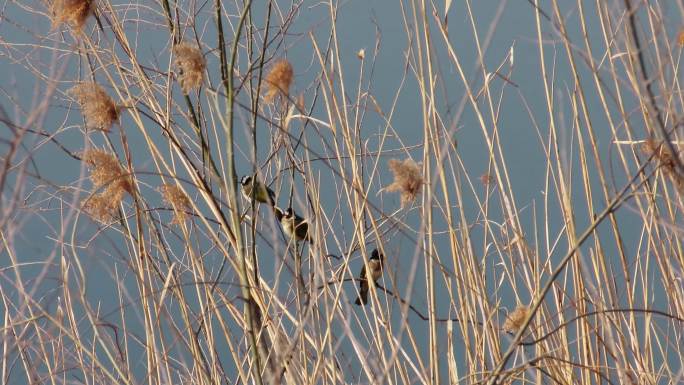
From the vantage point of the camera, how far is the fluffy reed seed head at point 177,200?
1.15m

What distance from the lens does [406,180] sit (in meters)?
1.01

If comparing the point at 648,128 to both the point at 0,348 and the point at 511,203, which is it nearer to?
the point at 511,203

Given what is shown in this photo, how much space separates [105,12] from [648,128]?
671mm

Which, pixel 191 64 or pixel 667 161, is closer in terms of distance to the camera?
pixel 667 161

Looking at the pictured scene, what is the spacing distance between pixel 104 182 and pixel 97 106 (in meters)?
0.10

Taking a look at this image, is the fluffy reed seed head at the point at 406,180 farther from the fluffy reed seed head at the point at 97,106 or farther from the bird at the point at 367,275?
the fluffy reed seed head at the point at 97,106

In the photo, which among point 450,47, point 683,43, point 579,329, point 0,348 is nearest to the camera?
point 683,43

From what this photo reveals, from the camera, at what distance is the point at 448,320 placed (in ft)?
4.39

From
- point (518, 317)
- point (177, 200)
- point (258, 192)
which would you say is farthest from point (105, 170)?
point (258, 192)

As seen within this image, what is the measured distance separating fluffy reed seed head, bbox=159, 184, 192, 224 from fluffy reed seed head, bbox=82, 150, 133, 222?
0.10m

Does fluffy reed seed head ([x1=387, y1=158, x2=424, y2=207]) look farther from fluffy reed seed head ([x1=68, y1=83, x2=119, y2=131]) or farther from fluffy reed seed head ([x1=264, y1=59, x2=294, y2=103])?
fluffy reed seed head ([x1=68, y1=83, x2=119, y2=131])

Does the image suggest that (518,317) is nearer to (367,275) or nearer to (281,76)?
(367,275)

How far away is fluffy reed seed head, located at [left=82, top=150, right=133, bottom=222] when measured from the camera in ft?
3.37

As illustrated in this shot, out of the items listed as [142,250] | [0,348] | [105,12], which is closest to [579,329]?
→ [142,250]
